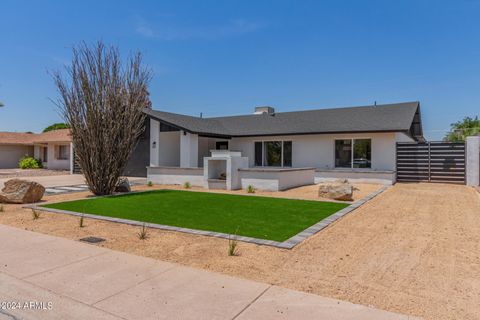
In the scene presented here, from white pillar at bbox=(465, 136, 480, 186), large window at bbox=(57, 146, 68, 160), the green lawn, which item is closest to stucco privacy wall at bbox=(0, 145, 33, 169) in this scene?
large window at bbox=(57, 146, 68, 160)

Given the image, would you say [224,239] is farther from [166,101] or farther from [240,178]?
[166,101]

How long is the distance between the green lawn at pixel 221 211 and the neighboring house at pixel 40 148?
2211 cm

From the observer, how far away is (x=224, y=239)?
5.89m

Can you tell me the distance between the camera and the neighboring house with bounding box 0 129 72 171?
30.0 m

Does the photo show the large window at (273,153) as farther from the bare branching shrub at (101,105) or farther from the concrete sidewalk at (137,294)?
the concrete sidewalk at (137,294)

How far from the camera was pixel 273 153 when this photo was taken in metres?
20.6

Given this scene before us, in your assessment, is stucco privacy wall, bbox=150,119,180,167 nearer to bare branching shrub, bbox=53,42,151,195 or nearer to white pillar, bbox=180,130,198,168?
white pillar, bbox=180,130,198,168

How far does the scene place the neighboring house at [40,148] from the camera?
98.5 ft

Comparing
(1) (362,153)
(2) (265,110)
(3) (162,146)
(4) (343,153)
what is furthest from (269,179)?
(2) (265,110)

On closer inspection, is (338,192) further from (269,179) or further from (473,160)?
(473,160)

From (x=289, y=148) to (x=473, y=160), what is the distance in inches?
388

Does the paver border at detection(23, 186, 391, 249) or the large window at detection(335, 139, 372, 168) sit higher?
the large window at detection(335, 139, 372, 168)

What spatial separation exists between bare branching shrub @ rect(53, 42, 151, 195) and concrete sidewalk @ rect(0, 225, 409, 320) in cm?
763

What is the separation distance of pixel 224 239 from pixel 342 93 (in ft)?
77.7
